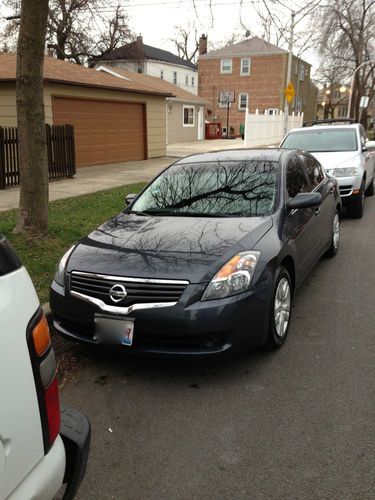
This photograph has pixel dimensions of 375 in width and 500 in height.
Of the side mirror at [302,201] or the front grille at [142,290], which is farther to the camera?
the side mirror at [302,201]

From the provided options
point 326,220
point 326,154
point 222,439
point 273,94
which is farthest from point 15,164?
point 273,94

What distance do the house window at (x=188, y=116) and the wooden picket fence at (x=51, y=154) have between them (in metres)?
20.0

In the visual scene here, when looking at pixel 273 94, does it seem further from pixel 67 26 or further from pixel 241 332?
pixel 241 332

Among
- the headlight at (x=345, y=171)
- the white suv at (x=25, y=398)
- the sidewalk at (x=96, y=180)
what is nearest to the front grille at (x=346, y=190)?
the headlight at (x=345, y=171)

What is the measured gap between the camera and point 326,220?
229 inches

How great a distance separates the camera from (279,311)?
12.8 feet

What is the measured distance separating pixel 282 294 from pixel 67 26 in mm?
32934

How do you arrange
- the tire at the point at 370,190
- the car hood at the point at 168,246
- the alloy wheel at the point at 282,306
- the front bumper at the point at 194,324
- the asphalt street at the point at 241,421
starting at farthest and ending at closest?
the tire at the point at 370,190
the alloy wheel at the point at 282,306
the car hood at the point at 168,246
the front bumper at the point at 194,324
the asphalt street at the point at 241,421

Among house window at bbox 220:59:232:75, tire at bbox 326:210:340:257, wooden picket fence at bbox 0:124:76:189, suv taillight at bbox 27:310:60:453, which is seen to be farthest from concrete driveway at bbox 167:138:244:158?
suv taillight at bbox 27:310:60:453

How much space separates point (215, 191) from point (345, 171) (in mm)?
5107

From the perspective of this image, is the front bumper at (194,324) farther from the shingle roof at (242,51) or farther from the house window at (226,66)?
the house window at (226,66)

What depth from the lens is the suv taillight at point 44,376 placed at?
1.66 m

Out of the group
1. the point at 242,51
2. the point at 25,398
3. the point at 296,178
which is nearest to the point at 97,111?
the point at 296,178

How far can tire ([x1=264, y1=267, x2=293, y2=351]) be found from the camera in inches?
146
